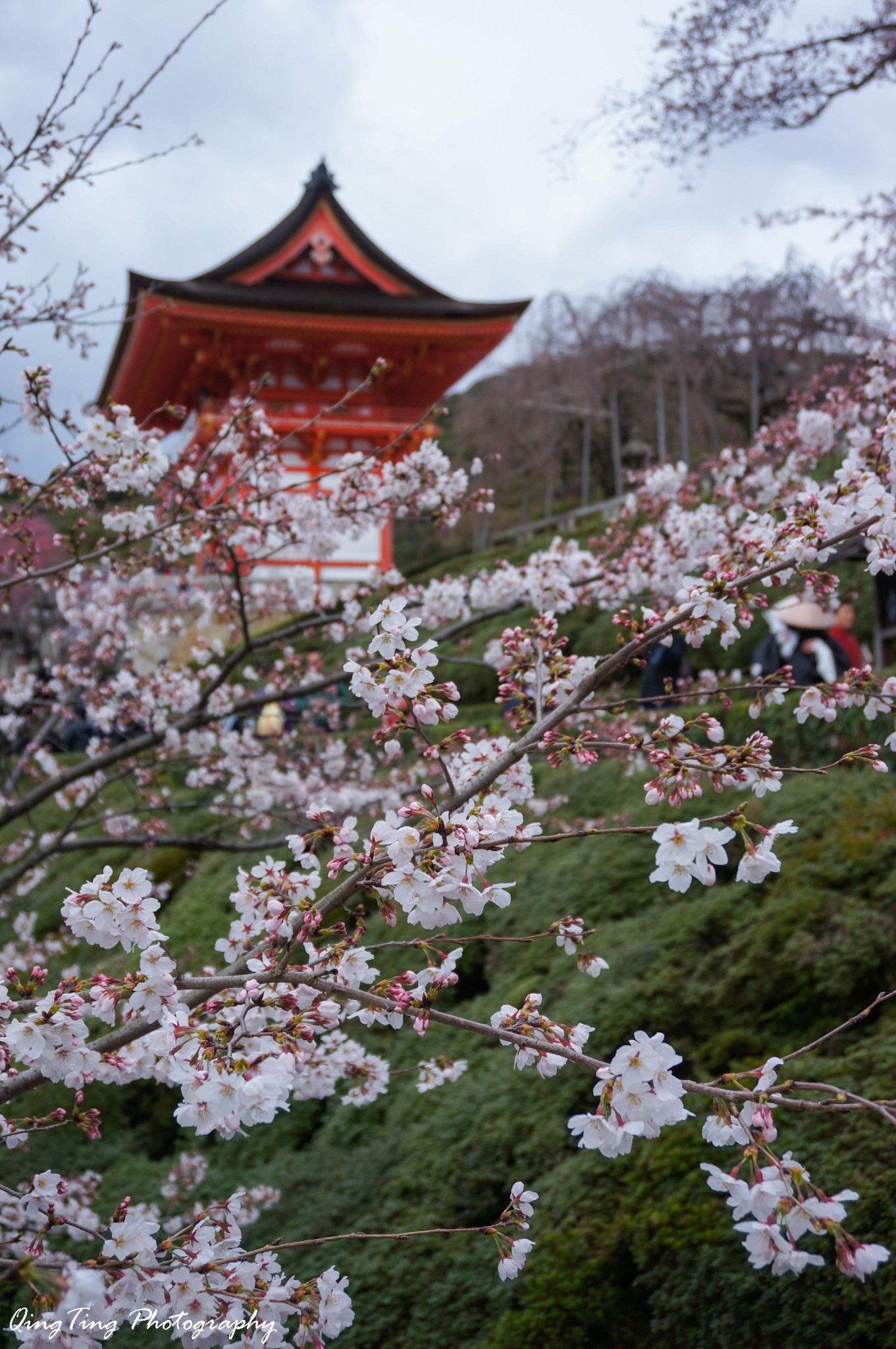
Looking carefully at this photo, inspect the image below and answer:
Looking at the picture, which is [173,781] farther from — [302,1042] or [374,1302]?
[302,1042]

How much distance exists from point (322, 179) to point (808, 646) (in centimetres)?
1297

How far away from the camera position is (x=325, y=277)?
16.2 metres

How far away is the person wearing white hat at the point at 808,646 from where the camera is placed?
20.2 feet

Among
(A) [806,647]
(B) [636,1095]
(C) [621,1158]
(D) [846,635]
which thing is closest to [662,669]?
(D) [846,635]

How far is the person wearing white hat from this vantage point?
6.16 m

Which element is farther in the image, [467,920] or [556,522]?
[556,522]

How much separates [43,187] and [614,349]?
22073 millimetres

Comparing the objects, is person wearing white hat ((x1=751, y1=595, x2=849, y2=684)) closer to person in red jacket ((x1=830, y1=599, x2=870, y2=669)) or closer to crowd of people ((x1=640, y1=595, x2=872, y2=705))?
crowd of people ((x1=640, y1=595, x2=872, y2=705))

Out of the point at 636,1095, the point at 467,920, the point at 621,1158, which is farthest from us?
the point at 467,920

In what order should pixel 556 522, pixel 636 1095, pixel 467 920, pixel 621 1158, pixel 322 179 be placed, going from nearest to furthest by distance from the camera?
pixel 636 1095 < pixel 621 1158 < pixel 467 920 < pixel 322 179 < pixel 556 522

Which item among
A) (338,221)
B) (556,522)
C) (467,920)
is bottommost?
(467,920)

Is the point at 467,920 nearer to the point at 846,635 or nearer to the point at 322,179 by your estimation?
the point at 846,635

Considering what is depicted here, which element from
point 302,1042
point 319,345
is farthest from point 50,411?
point 319,345

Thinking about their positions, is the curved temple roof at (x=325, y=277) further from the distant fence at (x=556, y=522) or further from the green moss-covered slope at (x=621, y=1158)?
the green moss-covered slope at (x=621, y=1158)
